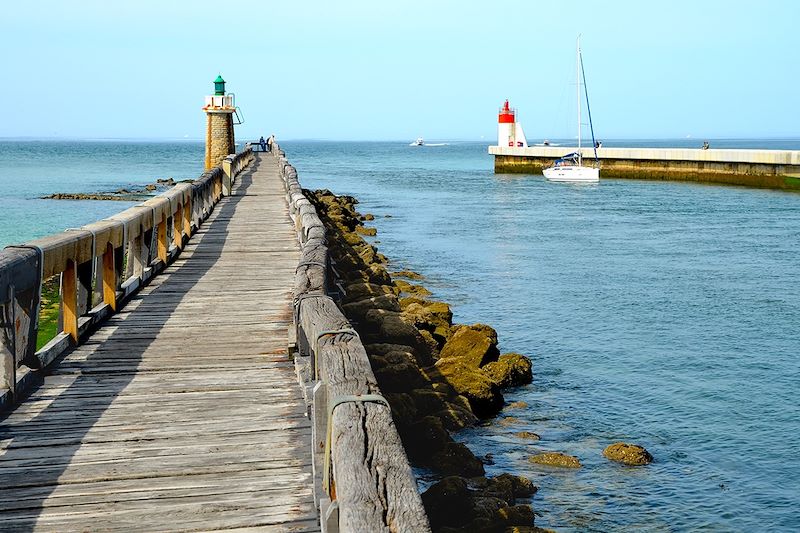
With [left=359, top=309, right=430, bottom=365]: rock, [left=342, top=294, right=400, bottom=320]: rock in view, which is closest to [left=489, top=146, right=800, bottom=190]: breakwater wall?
[left=342, top=294, right=400, bottom=320]: rock

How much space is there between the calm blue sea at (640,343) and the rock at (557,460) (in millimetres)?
155

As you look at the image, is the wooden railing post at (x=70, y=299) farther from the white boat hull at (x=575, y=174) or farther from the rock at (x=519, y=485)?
the white boat hull at (x=575, y=174)

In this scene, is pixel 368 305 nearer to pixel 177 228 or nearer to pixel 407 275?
pixel 177 228

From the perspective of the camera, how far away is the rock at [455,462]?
8.98 metres

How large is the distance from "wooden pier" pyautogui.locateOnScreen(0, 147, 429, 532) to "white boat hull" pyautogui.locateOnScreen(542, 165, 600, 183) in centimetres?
5614

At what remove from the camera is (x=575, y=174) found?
64375mm

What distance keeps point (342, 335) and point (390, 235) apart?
29603 millimetres

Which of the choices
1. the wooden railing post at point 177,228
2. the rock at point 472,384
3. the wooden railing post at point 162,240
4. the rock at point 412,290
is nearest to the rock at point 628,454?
the rock at point 472,384

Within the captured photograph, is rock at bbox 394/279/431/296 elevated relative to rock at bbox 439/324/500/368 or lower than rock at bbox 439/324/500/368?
lower

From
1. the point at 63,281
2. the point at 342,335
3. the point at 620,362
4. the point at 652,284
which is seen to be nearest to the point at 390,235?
the point at 652,284

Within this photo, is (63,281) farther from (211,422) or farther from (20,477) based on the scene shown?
(20,477)

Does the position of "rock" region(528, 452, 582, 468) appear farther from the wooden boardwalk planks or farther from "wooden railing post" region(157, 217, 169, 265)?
"wooden railing post" region(157, 217, 169, 265)

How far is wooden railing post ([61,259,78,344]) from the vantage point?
23.7ft

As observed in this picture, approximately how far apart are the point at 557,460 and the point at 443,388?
1810 millimetres
